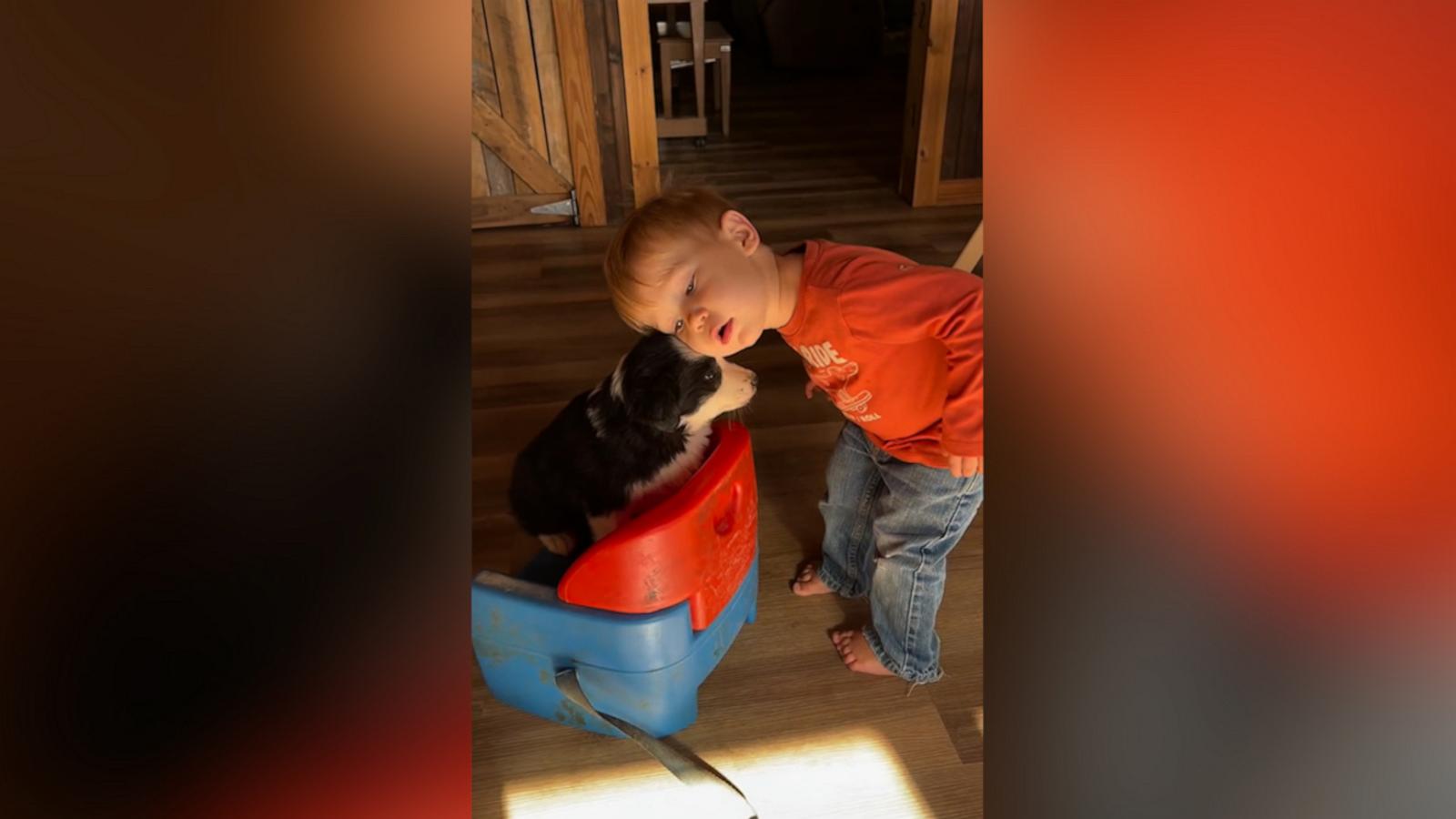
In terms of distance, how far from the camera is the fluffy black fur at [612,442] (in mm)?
1304

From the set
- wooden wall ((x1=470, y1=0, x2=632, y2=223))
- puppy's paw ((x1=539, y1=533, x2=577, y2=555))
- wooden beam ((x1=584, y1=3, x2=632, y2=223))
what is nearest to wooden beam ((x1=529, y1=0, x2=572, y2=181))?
wooden wall ((x1=470, y1=0, x2=632, y2=223))

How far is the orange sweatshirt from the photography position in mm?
1063

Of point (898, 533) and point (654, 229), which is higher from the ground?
point (654, 229)

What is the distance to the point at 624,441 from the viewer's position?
138 cm

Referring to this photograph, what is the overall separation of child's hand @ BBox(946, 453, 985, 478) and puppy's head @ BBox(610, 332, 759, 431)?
1.34 feet

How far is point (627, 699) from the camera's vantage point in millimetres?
1216

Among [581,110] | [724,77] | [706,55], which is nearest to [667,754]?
[581,110]

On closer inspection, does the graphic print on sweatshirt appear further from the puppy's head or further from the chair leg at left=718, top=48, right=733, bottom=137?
the chair leg at left=718, top=48, right=733, bottom=137

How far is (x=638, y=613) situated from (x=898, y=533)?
418 mm

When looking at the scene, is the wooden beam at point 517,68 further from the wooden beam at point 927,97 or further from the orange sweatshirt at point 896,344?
the orange sweatshirt at point 896,344

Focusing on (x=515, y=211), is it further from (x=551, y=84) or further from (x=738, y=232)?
(x=738, y=232)

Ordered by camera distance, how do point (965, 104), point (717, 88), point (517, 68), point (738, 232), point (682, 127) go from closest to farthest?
point (738, 232), point (517, 68), point (965, 104), point (682, 127), point (717, 88)
